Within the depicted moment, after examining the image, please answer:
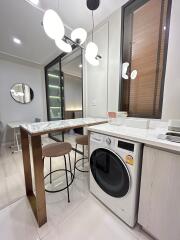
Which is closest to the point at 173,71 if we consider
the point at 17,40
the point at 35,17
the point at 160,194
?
the point at 160,194

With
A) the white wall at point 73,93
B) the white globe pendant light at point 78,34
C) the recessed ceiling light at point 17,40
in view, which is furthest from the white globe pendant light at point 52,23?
the white wall at point 73,93

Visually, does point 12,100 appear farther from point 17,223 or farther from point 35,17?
point 17,223

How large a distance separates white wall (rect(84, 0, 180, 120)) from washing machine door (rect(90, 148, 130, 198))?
2.80 feet

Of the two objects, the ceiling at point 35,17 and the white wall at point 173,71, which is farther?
the ceiling at point 35,17

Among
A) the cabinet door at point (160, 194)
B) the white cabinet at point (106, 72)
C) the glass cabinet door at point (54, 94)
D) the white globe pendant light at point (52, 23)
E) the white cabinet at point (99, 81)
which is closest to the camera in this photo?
the cabinet door at point (160, 194)

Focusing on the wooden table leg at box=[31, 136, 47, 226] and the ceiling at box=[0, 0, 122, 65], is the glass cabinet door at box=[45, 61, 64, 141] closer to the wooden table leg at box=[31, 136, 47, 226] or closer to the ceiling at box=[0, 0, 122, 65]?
the ceiling at box=[0, 0, 122, 65]

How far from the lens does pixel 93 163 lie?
1350mm

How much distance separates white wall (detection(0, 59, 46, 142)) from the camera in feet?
10.8

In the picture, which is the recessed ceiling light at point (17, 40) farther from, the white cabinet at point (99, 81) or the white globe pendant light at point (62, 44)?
the white globe pendant light at point (62, 44)

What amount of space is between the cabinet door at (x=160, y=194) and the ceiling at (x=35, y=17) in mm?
2125

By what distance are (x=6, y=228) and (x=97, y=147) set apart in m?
1.21

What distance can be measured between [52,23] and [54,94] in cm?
300

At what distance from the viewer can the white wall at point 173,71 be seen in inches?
47.1

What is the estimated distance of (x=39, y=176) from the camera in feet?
3.46
